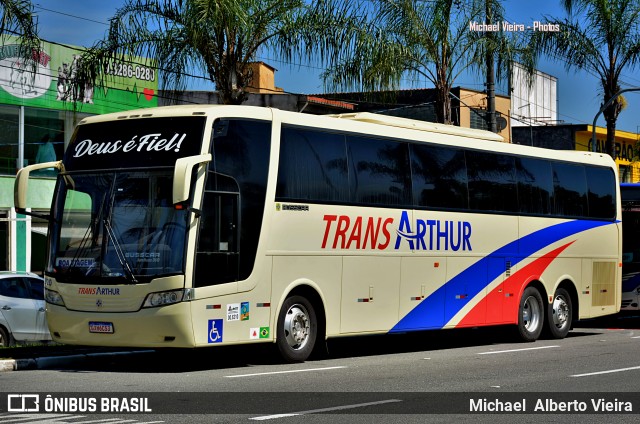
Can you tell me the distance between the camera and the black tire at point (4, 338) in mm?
19297

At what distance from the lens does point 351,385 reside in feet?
42.5

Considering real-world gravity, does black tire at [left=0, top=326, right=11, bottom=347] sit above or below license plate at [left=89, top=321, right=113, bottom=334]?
below

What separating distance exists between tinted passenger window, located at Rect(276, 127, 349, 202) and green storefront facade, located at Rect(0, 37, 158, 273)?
16.3 metres

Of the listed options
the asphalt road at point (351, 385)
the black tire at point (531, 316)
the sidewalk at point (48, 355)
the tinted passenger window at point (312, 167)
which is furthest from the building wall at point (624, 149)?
the sidewalk at point (48, 355)

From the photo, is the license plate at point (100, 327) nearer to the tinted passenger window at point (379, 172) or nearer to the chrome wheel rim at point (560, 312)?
the tinted passenger window at point (379, 172)

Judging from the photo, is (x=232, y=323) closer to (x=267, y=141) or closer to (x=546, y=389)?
(x=267, y=141)

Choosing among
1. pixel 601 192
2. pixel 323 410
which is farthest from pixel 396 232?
pixel 323 410

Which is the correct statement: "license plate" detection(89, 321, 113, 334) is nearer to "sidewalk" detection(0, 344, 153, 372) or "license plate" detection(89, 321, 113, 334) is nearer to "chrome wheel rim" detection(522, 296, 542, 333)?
"sidewalk" detection(0, 344, 153, 372)

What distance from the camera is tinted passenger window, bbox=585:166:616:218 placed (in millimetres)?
23625

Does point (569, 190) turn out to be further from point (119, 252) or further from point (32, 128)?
point (32, 128)

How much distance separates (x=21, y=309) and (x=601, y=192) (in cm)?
1251

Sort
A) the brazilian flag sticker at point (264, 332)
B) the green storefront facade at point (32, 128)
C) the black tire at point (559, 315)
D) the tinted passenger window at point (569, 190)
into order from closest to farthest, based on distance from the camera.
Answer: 1. the brazilian flag sticker at point (264, 332)
2. the black tire at point (559, 315)
3. the tinted passenger window at point (569, 190)
4. the green storefront facade at point (32, 128)

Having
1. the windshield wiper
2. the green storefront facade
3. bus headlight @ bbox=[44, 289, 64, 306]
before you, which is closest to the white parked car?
bus headlight @ bbox=[44, 289, 64, 306]

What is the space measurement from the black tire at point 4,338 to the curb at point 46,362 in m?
3.26
